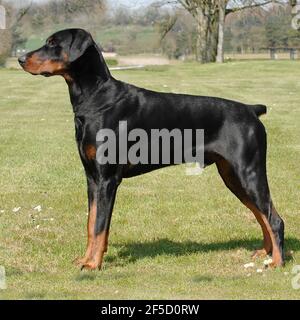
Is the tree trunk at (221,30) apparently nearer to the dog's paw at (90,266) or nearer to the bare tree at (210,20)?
the bare tree at (210,20)

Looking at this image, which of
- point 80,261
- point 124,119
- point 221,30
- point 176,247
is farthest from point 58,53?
point 221,30

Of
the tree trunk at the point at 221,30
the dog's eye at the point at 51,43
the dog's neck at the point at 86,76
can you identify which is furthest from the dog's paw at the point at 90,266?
the tree trunk at the point at 221,30

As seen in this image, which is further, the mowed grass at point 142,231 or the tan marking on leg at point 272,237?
the tan marking on leg at point 272,237

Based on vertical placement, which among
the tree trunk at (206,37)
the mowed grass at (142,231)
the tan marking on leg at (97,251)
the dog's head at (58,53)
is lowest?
the tree trunk at (206,37)

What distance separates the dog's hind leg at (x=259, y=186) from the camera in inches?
227

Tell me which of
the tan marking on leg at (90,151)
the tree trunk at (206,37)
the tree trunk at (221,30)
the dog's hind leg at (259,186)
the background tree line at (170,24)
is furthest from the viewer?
the tree trunk at (206,37)

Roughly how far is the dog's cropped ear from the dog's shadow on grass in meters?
1.83

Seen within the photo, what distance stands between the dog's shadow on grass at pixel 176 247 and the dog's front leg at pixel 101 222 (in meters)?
0.45

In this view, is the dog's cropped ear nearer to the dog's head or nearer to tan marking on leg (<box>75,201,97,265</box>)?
the dog's head

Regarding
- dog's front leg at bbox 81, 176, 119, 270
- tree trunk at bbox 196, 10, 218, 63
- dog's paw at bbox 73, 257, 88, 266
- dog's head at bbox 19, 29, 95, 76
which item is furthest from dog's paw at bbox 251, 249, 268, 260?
tree trunk at bbox 196, 10, 218, 63

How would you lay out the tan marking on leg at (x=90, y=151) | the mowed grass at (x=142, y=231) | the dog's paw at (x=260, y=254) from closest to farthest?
1. the mowed grass at (x=142, y=231)
2. the tan marking on leg at (x=90, y=151)
3. the dog's paw at (x=260, y=254)

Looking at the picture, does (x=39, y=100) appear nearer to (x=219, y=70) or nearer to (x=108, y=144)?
(x=219, y=70)

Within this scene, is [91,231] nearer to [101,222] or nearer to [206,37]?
[101,222]

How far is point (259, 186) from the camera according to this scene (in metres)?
5.77
